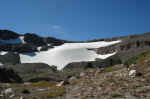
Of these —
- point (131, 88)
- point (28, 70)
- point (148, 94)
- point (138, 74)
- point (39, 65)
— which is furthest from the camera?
point (39, 65)

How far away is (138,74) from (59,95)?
27.8 feet

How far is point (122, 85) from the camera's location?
19.6m

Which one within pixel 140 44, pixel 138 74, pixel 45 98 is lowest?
pixel 45 98

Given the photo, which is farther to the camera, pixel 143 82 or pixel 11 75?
pixel 11 75

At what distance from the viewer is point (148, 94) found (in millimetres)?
15555

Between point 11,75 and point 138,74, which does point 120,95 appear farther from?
point 11,75

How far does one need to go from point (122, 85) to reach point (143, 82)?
1.90 meters

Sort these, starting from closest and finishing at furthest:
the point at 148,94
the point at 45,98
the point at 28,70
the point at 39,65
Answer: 1. the point at 148,94
2. the point at 45,98
3. the point at 28,70
4. the point at 39,65

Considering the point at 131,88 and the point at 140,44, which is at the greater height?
the point at 140,44

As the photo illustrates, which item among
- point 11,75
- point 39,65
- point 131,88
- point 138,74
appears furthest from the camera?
point 39,65

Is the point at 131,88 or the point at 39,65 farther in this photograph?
the point at 39,65

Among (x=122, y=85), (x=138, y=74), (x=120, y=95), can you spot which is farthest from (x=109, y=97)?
(x=138, y=74)

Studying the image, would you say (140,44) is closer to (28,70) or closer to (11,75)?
(28,70)

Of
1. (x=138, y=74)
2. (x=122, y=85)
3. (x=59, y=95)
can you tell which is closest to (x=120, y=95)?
(x=122, y=85)
